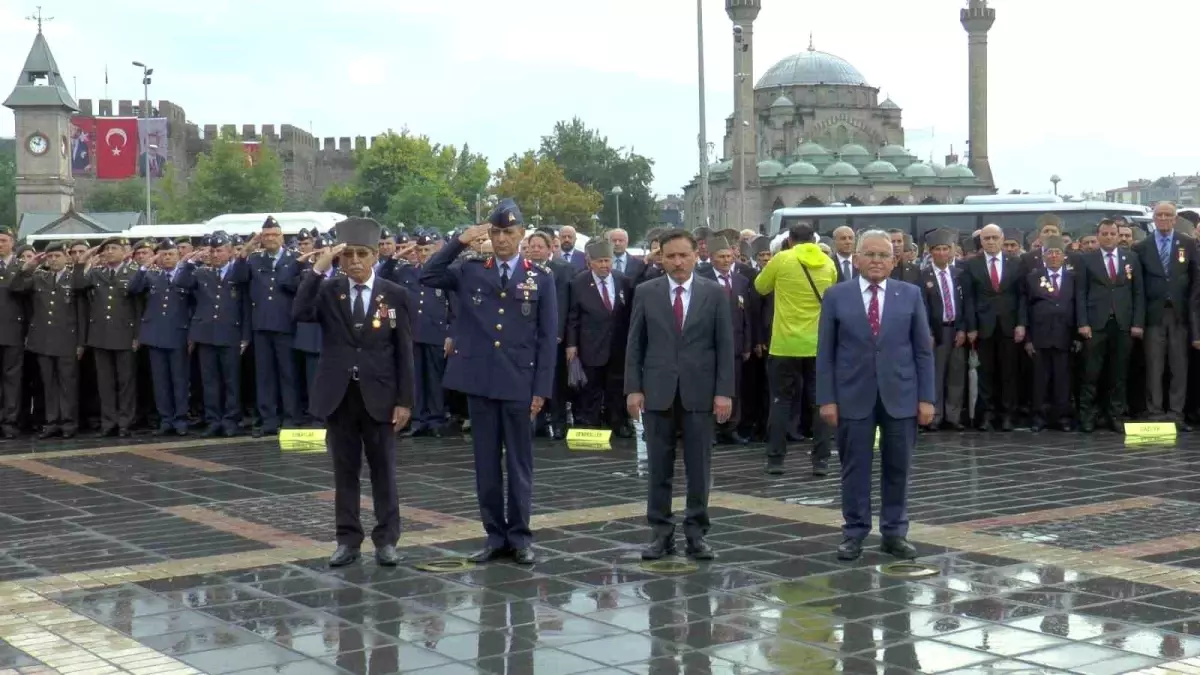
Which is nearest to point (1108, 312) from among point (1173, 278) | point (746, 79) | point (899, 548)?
point (1173, 278)

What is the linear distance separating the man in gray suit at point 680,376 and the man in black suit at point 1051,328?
7483 mm

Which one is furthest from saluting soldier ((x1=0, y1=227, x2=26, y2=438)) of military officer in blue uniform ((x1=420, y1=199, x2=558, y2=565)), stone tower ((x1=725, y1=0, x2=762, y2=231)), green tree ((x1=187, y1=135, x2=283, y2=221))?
green tree ((x1=187, y1=135, x2=283, y2=221))

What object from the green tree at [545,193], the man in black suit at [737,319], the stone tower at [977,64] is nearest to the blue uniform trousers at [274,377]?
the man in black suit at [737,319]

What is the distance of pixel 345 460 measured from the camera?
9.26 metres

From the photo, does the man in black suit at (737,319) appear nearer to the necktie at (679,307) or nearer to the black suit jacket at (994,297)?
the black suit jacket at (994,297)

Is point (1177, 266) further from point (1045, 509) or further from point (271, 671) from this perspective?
point (271, 671)

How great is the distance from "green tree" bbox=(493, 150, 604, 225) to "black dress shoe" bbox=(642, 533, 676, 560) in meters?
80.4

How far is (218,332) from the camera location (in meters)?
16.9

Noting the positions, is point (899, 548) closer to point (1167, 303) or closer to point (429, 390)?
point (1167, 303)

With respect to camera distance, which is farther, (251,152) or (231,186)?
(251,152)

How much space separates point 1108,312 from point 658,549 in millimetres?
8398

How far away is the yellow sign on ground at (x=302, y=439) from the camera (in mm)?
15531

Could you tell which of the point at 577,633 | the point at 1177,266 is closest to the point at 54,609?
the point at 577,633

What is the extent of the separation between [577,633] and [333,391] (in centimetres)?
257
